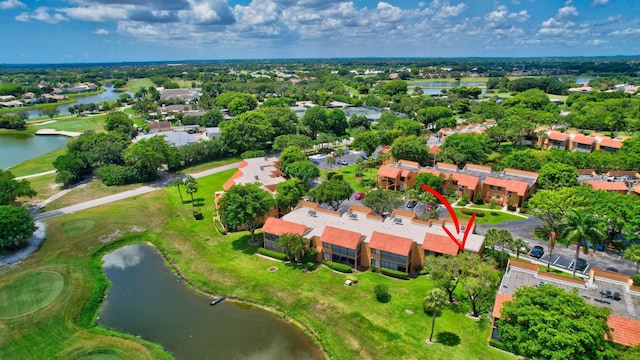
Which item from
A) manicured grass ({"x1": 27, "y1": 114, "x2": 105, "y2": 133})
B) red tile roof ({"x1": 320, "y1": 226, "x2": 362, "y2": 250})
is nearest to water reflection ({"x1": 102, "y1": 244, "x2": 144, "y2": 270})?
red tile roof ({"x1": 320, "y1": 226, "x2": 362, "y2": 250})

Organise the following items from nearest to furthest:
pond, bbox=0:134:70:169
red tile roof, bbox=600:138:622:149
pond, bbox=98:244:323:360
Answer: pond, bbox=98:244:323:360, red tile roof, bbox=600:138:622:149, pond, bbox=0:134:70:169

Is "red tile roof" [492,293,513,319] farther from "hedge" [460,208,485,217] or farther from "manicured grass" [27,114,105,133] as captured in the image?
"manicured grass" [27,114,105,133]

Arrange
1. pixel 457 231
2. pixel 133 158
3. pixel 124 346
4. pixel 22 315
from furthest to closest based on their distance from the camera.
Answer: pixel 133 158, pixel 457 231, pixel 22 315, pixel 124 346

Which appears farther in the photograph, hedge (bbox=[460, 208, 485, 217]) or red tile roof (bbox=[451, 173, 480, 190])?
red tile roof (bbox=[451, 173, 480, 190])

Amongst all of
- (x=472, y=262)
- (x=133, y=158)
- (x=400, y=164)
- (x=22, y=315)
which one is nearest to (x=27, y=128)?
(x=133, y=158)

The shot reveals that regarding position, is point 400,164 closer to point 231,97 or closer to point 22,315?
point 22,315

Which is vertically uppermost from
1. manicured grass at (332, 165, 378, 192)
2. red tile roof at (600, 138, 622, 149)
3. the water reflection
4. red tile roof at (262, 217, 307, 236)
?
red tile roof at (600, 138, 622, 149)

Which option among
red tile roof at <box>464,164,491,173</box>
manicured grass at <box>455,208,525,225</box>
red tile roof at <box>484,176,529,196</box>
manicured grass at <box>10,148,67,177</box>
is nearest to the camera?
manicured grass at <box>455,208,525,225</box>
